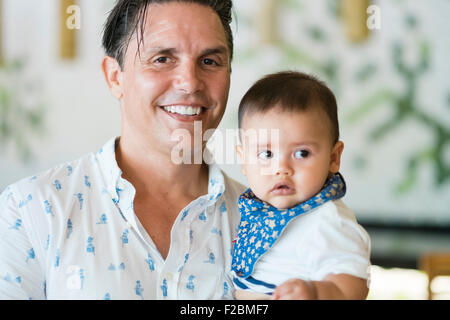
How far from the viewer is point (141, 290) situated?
1.34 metres

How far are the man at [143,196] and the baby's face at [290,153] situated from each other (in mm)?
260

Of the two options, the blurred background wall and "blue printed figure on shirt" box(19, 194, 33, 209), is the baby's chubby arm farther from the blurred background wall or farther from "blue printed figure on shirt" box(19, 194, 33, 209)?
the blurred background wall

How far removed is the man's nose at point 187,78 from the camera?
1461mm

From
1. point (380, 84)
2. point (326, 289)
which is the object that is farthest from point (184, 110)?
point (380, 84)

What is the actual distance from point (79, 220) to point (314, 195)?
0.59 meters

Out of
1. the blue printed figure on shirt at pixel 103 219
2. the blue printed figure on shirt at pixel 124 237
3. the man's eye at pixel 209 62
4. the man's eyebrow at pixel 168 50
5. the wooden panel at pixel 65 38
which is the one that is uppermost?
the wooden panel at pixel 65 38

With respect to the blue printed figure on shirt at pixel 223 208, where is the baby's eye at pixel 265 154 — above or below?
above

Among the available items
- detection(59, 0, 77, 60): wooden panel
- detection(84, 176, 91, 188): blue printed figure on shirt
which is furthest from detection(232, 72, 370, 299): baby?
detection(59, 0, 77, 60): wooden panel

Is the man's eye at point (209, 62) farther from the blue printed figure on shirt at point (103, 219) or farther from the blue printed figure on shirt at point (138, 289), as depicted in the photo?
the blue printed figure on shirt at point (138, 289)

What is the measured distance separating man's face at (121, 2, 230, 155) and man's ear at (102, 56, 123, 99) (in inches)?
3.3

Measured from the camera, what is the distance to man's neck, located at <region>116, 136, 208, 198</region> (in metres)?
1.59

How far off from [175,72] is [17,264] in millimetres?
632

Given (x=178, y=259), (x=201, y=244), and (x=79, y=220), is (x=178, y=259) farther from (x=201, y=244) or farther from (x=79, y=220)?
(x=79, y=220)

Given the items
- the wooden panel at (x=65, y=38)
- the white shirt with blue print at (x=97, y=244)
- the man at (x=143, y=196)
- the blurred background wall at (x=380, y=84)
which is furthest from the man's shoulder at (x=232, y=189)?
the wooden panel at (x=65, y=38)
